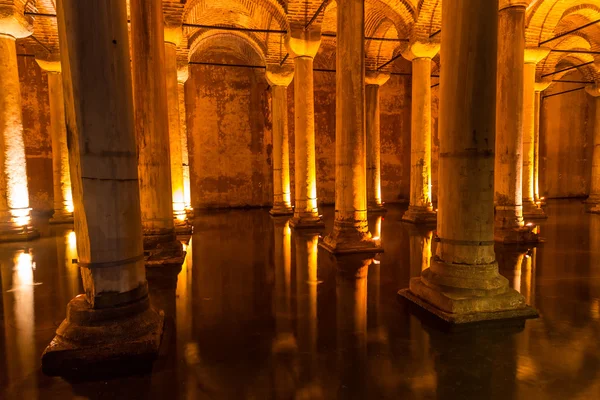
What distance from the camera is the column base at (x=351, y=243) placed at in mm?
7508

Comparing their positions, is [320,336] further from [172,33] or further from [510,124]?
[172,33]

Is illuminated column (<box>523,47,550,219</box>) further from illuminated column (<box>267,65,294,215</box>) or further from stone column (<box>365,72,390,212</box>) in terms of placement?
illuminated column (<box>267,65,294,215</box>)

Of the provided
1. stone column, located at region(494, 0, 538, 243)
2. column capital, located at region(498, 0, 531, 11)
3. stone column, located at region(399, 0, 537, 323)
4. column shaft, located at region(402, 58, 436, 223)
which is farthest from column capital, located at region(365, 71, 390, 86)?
stone column, located at region(399, 0, 537, 323)

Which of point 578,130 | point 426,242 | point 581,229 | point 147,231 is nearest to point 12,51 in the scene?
point 147,231

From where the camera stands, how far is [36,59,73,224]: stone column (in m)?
12.2

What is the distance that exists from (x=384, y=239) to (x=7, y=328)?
7.12m

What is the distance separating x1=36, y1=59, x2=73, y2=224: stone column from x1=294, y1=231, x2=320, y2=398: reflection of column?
8.64 metres

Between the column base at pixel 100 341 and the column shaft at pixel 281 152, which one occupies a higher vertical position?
the column shaft at pixel 281 152

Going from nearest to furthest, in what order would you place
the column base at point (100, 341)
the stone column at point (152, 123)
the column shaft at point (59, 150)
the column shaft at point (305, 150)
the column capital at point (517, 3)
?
the column base at point (100, 341), the stone column at point (152, 123), the column capital at point (517, 3), the column shaft at point (305, 150), the column shaft at point (59, 150)

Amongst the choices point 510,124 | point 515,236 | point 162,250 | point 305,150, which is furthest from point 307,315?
point 305,150

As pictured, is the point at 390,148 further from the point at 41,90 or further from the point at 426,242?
the point at 41,90

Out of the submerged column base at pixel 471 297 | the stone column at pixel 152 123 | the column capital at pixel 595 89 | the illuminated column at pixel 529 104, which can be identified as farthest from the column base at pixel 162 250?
the column capital at pixel 595 89

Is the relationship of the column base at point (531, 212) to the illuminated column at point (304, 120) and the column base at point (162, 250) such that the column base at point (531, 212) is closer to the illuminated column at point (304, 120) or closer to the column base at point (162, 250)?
the illuminated column at point (304, 120)

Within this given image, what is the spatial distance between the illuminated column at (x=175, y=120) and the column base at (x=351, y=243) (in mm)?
4359
